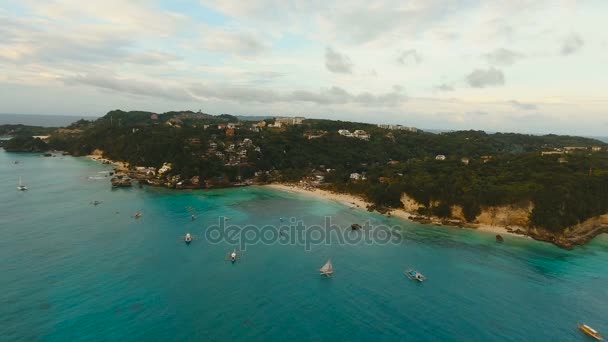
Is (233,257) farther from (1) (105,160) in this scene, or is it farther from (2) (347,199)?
(1) (105,160)

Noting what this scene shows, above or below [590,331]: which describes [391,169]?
above

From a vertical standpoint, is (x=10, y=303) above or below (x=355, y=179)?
below

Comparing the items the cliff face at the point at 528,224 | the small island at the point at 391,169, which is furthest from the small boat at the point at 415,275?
the cliff face at the point at 528,224

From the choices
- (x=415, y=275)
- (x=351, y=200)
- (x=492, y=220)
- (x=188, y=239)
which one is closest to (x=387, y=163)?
(x=351, y=200)

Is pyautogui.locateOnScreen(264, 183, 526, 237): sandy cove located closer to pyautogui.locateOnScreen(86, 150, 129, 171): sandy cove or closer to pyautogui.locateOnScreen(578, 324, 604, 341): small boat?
pyautogui.locateOnScreen(578, 324, 604, 341): small boat

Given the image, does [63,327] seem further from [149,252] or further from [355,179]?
[355,179]

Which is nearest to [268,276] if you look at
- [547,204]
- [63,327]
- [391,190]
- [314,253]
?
[314,253]
